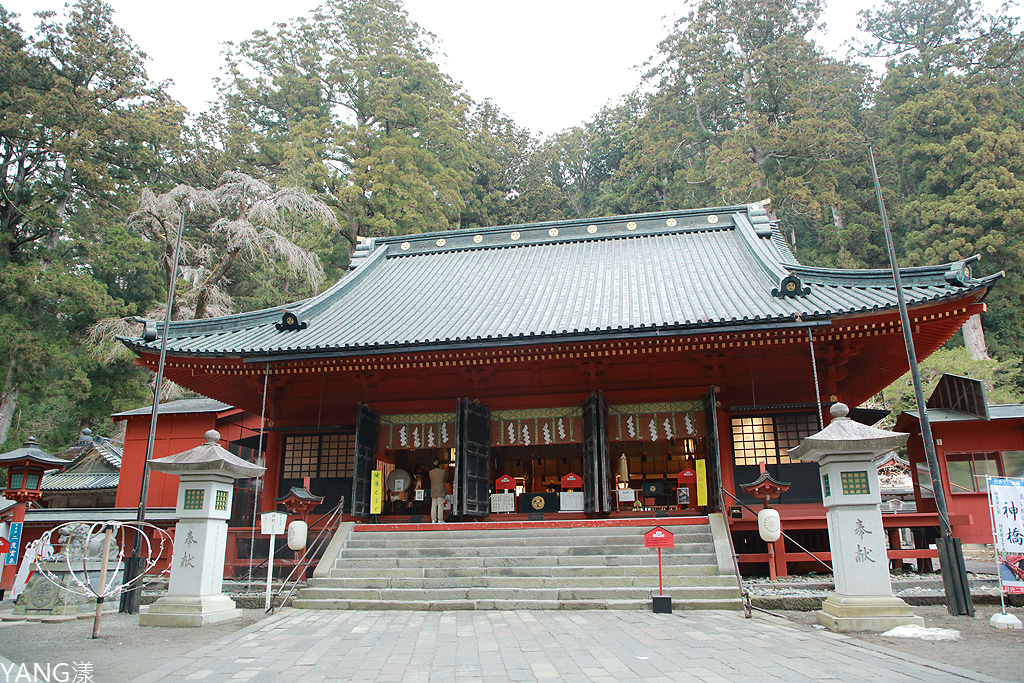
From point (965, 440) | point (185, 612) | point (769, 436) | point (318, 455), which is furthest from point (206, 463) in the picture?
point (965, 440)

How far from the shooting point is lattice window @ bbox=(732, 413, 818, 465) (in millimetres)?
13180

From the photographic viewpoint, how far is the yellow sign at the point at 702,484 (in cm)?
1259

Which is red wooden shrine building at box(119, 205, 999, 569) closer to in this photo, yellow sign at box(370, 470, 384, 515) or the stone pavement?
yellow sign at box(370, 470, 384, 515)

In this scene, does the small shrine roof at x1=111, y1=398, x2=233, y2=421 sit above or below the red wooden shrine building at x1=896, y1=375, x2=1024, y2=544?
above

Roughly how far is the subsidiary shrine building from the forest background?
8491 mm

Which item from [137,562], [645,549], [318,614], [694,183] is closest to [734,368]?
[645,549]

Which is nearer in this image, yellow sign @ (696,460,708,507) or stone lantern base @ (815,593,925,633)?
stone lantern base @ (815,593,925,633)

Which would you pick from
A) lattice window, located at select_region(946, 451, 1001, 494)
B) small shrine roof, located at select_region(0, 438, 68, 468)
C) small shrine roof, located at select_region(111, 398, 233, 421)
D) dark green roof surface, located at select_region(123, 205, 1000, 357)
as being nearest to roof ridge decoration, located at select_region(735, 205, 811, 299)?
dark green roof surface, located at select_region(123, 205, 1000, 357)

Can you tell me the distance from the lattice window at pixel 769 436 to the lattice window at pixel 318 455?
28.8ft

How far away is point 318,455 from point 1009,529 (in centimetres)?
1285

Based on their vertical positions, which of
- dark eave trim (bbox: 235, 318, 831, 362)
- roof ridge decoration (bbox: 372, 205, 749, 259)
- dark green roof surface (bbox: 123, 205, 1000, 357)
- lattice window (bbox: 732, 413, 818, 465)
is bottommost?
lattice window (bbox: 732, 413, 818, 465)

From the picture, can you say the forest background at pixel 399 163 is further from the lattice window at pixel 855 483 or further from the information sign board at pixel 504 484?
the lattice window at pixel 855 483

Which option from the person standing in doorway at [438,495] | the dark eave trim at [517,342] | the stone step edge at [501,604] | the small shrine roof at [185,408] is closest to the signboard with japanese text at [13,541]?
the dark eave trim at [517,342]

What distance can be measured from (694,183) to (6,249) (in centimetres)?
3168
